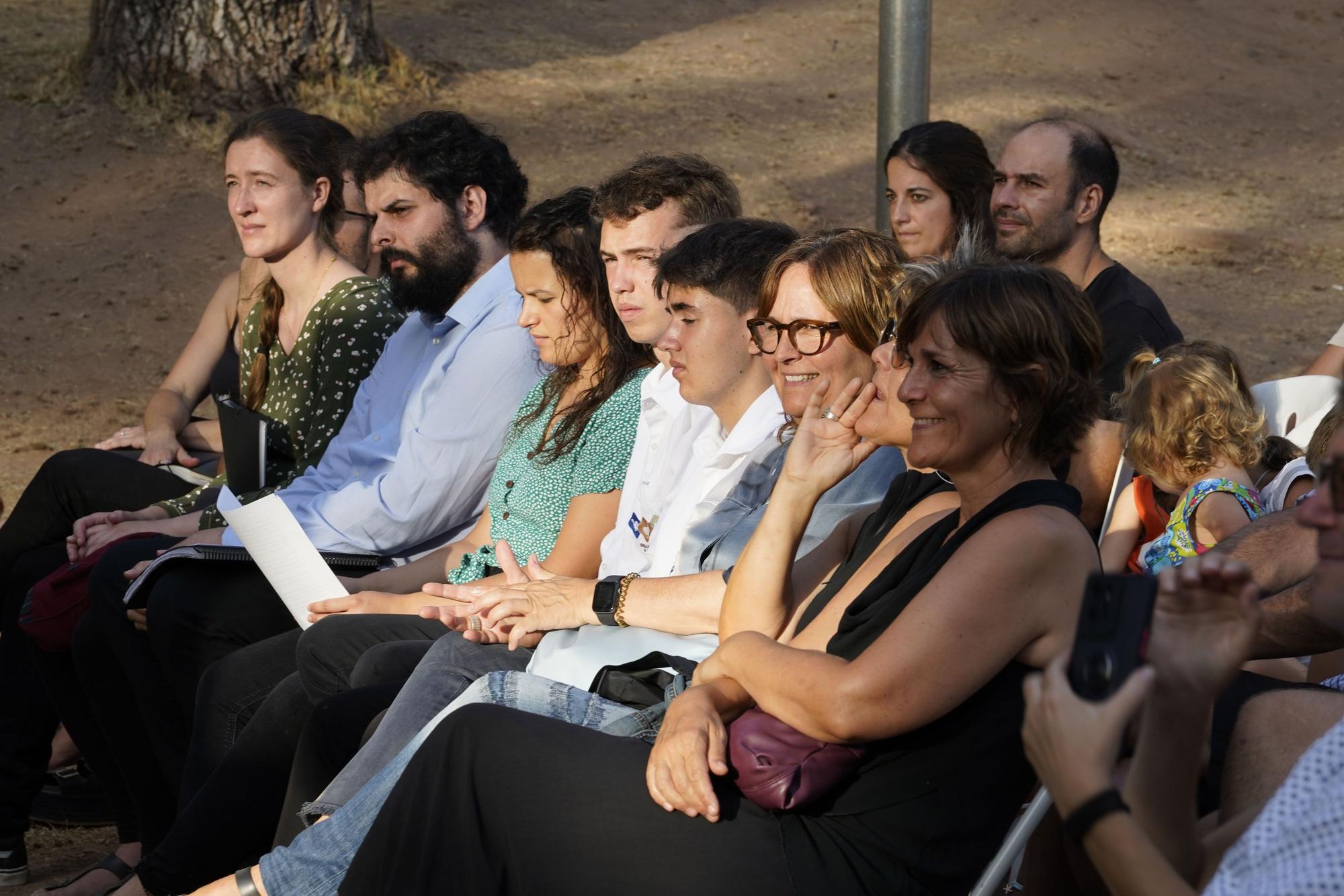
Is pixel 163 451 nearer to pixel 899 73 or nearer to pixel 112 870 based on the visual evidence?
pixel 112 870

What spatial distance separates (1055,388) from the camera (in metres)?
2.54

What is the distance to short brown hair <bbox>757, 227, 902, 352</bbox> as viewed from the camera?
3.19m

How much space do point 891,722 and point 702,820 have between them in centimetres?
37

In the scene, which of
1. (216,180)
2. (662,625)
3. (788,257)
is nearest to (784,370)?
(788,257)

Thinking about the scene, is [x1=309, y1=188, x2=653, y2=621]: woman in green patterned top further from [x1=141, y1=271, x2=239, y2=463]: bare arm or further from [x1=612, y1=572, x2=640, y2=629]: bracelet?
[x1=141, y1=271, x2=239, y2=463]: bare arm

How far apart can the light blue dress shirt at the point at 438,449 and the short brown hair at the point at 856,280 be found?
1244 mm

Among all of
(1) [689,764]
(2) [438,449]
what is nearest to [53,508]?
(2) [438,449]

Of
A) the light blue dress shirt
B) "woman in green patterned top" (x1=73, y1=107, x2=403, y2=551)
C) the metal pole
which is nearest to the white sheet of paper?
the light blue dress shirt

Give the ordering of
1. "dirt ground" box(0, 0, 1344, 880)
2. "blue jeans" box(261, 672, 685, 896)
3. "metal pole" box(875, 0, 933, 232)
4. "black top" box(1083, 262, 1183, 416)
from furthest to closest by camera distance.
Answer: "dirt ground" box(0, 0, 1344, 880)
"metal pole" box(875, 0, 933, 232)
"black top" box(1083, 262, 1183, 416)
"blue jeans" box(261, 672, 685, 896)

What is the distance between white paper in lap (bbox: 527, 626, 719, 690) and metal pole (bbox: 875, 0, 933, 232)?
2.84 metres

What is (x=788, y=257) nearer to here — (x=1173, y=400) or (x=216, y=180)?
(x=1173, y=400)

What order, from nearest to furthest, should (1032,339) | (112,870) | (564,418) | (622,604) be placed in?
(1032,339)
(622,604)
(564,418)
(112,870)

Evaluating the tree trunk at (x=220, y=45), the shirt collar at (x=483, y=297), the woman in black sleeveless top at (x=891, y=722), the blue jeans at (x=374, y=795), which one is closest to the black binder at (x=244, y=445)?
the shirt collar at (x=483, y=297)

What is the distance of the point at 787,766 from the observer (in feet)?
7.79
